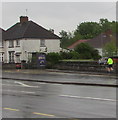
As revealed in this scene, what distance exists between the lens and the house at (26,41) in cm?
5606

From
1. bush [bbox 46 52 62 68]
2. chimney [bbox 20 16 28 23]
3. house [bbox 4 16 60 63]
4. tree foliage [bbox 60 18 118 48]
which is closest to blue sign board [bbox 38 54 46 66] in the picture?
bush [bbox 46 52 62 68]

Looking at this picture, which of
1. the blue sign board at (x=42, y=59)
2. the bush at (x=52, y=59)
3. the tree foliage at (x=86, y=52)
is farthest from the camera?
the tree foliage at (x=86, y=52)

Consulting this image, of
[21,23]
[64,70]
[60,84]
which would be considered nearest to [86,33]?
[21,23]

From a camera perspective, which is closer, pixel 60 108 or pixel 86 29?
pixel 60 108

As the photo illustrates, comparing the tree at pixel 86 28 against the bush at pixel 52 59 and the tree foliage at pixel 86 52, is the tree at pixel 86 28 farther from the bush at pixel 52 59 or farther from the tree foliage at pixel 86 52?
the bush at pixel 52 59

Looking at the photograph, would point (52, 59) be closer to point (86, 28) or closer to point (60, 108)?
point (60, 108)

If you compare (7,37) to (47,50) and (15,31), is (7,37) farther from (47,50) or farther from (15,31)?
(47,50)

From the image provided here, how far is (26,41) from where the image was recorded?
56.0m

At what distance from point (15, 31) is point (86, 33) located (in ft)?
238

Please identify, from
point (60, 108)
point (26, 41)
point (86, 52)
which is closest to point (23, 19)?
point (26, 41)

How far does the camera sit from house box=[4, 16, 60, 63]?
184 feet

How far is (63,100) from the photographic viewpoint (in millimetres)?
14977

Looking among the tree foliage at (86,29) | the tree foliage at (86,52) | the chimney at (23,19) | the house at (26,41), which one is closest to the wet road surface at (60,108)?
the tree foliage at (86,52)

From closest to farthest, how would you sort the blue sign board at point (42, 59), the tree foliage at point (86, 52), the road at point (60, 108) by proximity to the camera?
the road at point (60, 108)
the blue sign board at point (42, 59)
the tree foliage at point (86, 52)
